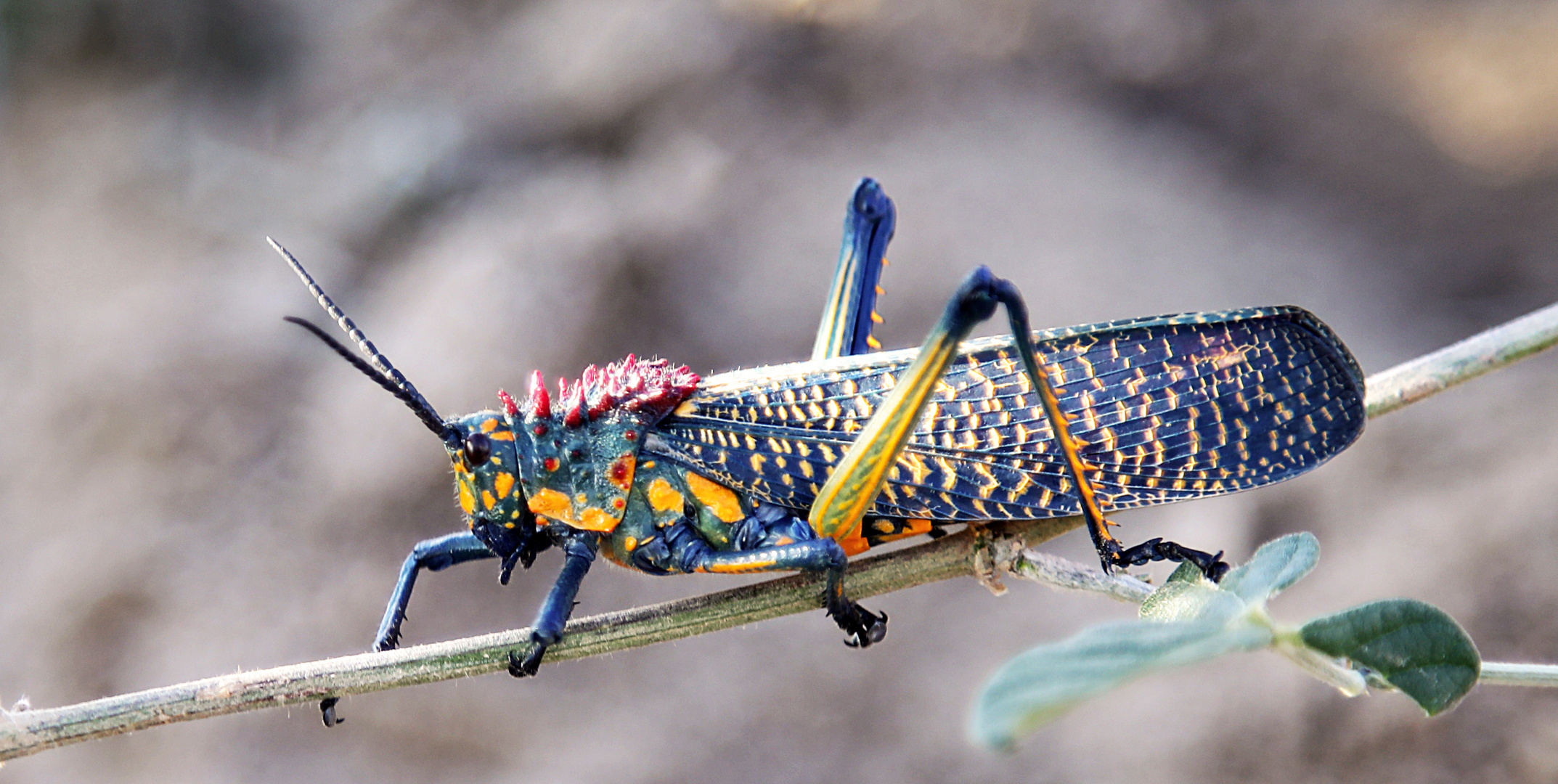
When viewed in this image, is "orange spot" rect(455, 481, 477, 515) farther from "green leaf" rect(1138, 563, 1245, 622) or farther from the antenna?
"green leaf" rect(1138, 563, 1245, 622)

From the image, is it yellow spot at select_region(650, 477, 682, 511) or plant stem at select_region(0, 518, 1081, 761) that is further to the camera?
yellow spot at select_region(650, 477, 682, 511)

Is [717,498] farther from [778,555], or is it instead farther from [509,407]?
[509,407]

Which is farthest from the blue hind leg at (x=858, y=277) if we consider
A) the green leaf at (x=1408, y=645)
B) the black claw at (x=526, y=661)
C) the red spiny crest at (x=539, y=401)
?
the green leaf at (x=1408, y=645)

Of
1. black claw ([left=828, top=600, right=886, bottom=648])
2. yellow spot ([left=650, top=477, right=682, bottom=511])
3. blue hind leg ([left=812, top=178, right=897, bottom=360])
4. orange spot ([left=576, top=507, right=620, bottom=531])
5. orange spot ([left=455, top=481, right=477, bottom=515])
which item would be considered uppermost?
blue hind leg ([left=812, top=178, right=897, bottom=360])

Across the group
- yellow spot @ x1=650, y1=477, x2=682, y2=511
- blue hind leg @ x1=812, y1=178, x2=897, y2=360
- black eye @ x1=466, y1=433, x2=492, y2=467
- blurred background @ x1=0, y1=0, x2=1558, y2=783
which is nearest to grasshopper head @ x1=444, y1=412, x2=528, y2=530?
black eye @ x1=466, y1=433, x2=492, y2=467

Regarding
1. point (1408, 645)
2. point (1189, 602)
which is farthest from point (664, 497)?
point (1408, 645)

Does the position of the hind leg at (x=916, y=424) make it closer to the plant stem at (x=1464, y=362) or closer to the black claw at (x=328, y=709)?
the plant stem at (x=1464, y=362)
